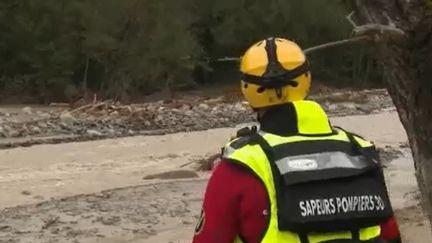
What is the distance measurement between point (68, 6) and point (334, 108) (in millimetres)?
17532

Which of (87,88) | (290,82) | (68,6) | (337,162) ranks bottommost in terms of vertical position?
(87,88)

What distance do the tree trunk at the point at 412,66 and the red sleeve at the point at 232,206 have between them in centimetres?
127

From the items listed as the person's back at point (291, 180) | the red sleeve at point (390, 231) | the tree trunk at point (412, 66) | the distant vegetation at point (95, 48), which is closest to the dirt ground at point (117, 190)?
the tree trunk at point (412, 66)

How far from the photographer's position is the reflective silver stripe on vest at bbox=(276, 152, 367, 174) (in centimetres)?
276

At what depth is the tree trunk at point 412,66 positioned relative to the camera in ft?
12.8

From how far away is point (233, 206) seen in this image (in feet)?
9.20

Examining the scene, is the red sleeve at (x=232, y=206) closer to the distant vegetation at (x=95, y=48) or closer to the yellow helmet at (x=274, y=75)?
the yellow helmet at (x=274, y=75)

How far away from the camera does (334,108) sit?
41.2 m

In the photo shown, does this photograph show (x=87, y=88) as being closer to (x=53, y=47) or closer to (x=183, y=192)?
(x=53, y=47)

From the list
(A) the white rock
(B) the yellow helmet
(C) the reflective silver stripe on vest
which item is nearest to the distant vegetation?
(A) the white rock

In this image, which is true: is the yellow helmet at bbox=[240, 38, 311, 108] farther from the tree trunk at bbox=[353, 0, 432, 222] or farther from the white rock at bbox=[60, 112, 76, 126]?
the white rock at bbox=[60, 112, 76, 126]

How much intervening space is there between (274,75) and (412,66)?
1.32 meters

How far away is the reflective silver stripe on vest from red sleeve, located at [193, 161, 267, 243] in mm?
93

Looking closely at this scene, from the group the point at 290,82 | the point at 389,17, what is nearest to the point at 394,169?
the point at 389,17
